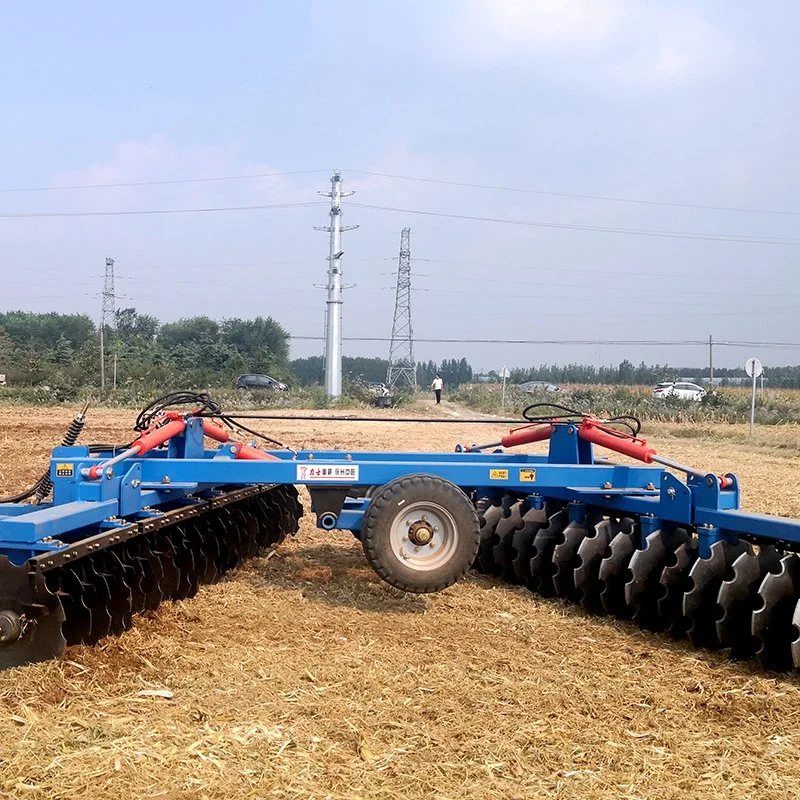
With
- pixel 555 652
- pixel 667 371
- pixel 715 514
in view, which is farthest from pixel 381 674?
pixel 667 371

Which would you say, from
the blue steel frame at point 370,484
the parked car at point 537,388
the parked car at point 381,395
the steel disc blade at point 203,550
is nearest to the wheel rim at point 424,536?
the blue steel frame at point 370,484

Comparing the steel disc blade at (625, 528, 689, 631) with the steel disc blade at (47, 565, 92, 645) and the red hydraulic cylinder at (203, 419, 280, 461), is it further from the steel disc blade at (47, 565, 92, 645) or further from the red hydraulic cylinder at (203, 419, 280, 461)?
the steel disc blade at (47, 565, 92, 645)

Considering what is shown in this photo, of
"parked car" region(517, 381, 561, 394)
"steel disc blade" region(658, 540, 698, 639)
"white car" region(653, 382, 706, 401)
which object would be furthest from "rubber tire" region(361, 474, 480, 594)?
"parked car" region(517, 381, 561, 394)

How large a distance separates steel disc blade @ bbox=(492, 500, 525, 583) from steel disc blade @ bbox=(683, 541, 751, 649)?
1.61 metres

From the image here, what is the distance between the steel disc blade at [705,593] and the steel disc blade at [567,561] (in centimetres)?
96

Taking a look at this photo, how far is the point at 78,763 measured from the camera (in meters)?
3.24

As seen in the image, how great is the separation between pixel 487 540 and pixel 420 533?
1.56 m

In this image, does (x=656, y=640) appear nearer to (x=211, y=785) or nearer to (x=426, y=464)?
(x=426, y=464)

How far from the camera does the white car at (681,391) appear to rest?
118 ft

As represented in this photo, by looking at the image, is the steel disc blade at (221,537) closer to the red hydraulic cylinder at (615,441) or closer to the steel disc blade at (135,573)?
the steel disc blade at (135,573)

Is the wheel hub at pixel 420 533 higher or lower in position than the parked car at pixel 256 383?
lower

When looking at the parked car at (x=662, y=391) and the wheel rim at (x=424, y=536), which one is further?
the parked car at (x=662, y=391)

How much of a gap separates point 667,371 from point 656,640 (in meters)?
60.5

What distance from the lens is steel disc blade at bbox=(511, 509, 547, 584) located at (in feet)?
20.0
